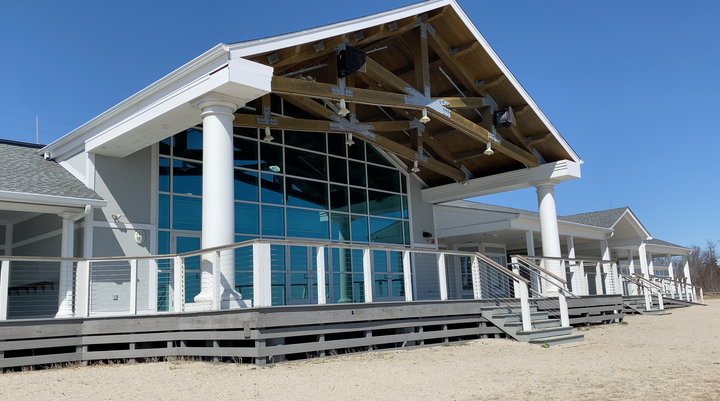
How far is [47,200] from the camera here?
35.2 ft

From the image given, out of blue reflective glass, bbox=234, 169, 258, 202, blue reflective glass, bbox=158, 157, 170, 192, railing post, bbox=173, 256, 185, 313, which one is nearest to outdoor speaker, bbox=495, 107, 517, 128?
blue reflective glass, bbox=234, 169, 258, 202

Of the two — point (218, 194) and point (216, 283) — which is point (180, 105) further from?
point (216, 283)

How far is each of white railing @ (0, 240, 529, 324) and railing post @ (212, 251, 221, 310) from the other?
15 millimetres

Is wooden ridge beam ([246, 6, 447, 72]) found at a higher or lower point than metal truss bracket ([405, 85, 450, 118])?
higher

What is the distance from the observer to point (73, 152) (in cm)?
1267

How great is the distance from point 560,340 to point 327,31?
23.1 ft

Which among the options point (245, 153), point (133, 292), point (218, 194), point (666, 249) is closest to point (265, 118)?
point (245, 153)

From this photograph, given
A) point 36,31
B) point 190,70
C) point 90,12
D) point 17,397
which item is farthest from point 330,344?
point 36,31

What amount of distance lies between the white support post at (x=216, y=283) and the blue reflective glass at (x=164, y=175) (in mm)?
4440

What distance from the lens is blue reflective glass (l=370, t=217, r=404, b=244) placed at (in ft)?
57.7

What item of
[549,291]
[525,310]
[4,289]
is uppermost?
[4,289]

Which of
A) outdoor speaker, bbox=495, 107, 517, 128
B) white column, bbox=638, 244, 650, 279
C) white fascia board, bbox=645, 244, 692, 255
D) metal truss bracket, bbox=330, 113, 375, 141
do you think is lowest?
white column, bbox=638, 244, 650, 279

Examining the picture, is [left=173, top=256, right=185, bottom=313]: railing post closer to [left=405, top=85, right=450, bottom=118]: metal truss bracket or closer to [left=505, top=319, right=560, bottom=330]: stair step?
[left=405, top=85, right=450, bottom=118]: metal truss bracket

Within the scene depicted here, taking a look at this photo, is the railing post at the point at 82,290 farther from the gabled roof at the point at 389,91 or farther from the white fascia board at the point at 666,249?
the white fascia board at the point at 666,249
